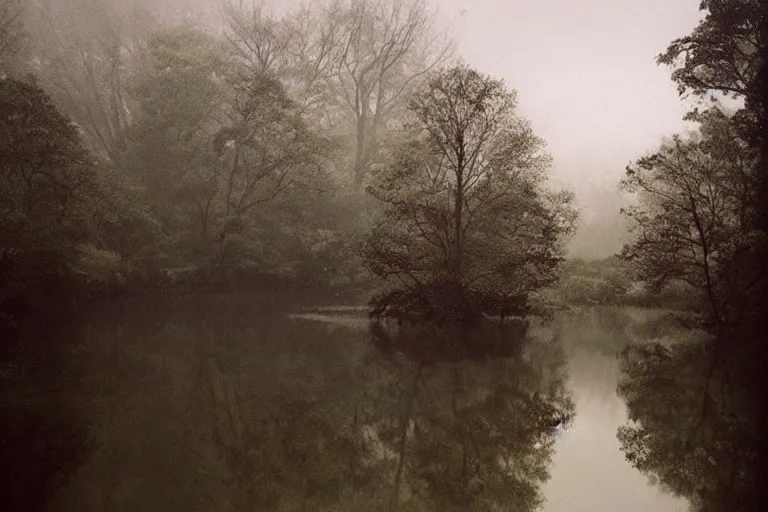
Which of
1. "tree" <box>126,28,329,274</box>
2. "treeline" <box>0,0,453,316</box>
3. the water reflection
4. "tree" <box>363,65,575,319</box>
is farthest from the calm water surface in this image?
"tree" <box>126,28,329,274</box>

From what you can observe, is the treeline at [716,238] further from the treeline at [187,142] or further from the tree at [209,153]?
the tree at [209,153]

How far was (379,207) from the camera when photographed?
41500 millimetres

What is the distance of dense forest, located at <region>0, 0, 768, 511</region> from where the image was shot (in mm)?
13844

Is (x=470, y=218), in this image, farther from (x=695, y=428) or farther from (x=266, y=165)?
(x=266, y=165)

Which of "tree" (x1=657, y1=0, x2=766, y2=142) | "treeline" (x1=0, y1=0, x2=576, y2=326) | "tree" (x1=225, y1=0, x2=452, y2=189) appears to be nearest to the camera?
"tree" (x1=657, y1=0, x2=766, y2=142)

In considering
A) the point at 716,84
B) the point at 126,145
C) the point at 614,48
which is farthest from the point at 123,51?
the point at 614,48

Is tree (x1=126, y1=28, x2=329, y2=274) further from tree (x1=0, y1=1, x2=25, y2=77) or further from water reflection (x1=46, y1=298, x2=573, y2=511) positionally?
water reflection (x1=46, y1=298, x2=573, y2=511)

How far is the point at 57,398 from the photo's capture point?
12734 mm

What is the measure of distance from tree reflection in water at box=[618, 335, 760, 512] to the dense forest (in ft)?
0.22

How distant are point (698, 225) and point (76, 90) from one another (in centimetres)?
4240

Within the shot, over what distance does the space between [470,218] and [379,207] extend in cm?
1790

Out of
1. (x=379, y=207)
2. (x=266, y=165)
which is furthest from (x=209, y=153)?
(x=379, y=207)

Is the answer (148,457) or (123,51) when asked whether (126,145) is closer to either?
(123,51)

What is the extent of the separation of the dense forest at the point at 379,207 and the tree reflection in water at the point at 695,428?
0.22 feet
